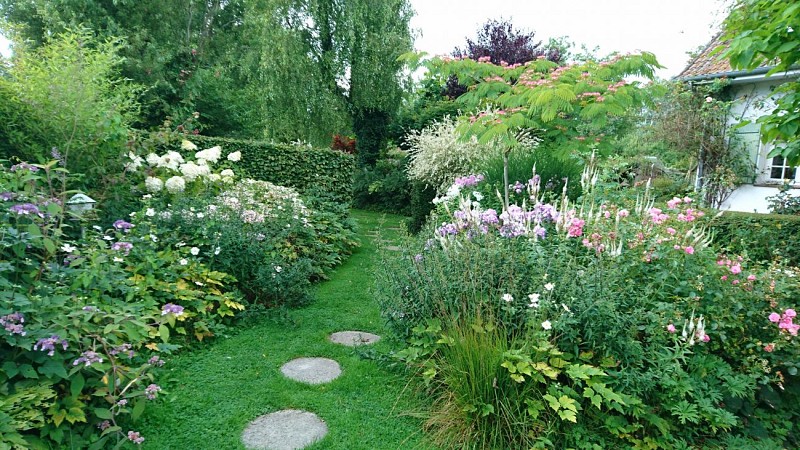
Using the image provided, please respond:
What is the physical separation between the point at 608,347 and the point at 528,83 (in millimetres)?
3282

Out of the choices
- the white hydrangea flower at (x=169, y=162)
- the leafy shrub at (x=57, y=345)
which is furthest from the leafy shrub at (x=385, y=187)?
the leafy shrub at (x=57, y=345)

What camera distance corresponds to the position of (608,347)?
90.7 inches

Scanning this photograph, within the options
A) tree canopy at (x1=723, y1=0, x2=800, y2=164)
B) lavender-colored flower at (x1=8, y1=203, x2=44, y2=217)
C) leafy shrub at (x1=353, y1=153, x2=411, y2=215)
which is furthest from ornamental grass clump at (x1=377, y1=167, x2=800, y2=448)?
Result: leafy shrub at (x1=353, y1=153, x2=411, y2=215)

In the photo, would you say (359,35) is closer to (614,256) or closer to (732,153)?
(732,153)

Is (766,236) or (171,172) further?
(766,236)

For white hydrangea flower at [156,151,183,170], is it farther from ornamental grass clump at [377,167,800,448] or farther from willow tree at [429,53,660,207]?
ornamental grass clump at [377,167,800,448]

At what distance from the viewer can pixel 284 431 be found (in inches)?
94.9

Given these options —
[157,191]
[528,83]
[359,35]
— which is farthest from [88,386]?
[359,35]

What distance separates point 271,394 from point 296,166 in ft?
19.7

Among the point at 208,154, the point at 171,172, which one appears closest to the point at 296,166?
the point at 208,154

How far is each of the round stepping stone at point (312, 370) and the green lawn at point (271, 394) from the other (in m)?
0.06

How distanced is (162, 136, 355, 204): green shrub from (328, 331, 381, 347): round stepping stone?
4013 millimetres

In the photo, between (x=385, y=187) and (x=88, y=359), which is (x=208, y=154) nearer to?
(x=88, y=359)

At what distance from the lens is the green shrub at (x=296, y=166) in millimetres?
7879
